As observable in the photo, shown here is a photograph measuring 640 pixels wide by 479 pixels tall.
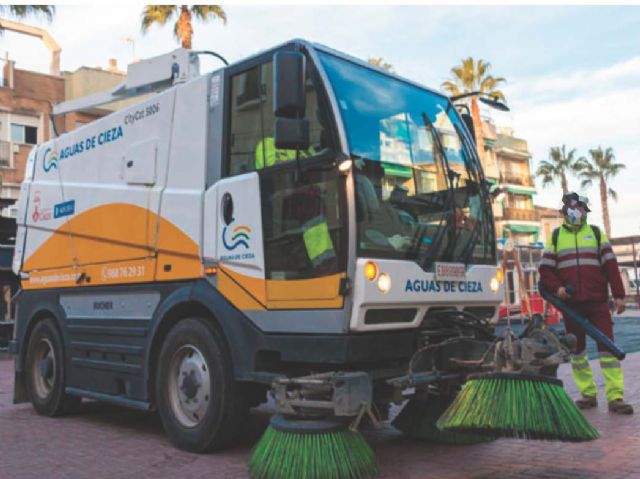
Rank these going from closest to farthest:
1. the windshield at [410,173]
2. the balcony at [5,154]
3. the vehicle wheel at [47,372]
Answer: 1. the windshield at [410,173]
2. the vehicle wheel at [47,372]
3. the balcony at [5,154]

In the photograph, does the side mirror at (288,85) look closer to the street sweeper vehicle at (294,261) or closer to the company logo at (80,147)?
the street sweeper vehicle at (294,261)

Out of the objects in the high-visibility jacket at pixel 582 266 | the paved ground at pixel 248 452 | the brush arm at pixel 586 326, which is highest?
the high-visibility jacket at pixel 582 266

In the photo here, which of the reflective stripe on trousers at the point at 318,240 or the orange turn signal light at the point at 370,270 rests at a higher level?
the reflective stripe on trousers at the point at 318,240

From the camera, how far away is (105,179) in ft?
22.2

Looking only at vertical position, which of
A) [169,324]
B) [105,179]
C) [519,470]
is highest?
[105,179]

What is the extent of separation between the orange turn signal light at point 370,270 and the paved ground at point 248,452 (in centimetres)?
134

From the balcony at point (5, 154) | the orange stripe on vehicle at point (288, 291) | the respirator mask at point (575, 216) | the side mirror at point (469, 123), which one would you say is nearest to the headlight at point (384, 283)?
the orange stripe on vehicle at point (288, 291)

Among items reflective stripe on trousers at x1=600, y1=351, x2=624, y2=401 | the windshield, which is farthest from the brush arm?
the windshield

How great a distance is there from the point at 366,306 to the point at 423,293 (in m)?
0.57

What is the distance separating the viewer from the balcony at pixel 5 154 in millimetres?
26094

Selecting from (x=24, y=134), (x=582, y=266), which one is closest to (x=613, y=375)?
(x=582, y=266)

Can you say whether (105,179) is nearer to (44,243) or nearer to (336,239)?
(44,243)

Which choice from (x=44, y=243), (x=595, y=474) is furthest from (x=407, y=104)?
(x=44, y=243)

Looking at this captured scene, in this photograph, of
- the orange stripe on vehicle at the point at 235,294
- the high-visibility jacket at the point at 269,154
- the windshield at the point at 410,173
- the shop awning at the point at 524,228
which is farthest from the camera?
the shop awning at the point at 524,228
